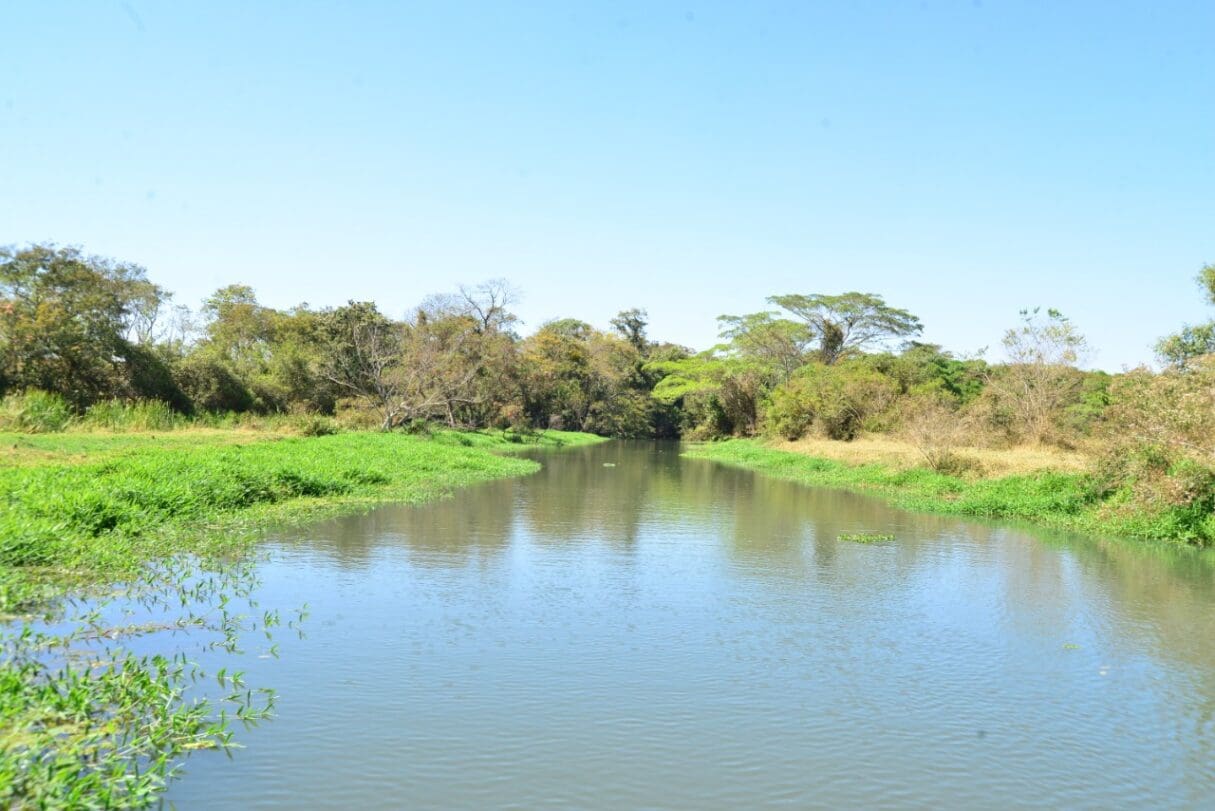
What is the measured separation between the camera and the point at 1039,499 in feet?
64.0

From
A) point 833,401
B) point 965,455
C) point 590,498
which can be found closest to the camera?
point 590,498

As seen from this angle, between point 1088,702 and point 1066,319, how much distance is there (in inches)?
1292

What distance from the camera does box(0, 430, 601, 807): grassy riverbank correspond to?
5047mm

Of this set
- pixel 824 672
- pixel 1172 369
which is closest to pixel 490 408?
pixel 1172 369

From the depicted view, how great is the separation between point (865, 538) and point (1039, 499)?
6.08 metres

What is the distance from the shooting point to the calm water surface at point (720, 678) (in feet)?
18.4

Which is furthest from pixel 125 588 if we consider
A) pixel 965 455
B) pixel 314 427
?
pixel 314 427

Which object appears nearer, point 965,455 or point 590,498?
point 590,498

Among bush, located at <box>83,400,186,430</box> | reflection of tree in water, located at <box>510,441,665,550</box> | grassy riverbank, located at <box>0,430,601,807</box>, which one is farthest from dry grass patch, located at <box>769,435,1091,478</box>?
bush, located at <box>83,400,186,430</box>

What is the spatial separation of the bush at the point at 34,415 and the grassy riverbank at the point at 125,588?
206 centimetres

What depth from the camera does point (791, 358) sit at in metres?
58.7

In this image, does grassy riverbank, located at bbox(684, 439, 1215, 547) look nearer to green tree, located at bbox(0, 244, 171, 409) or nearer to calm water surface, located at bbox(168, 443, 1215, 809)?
calm water surface, located at bbox(168, 443, 1215, 809)

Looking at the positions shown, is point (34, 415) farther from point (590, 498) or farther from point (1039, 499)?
point (1039, 499)

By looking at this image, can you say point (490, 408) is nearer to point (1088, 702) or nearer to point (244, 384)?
point (244, 384)
